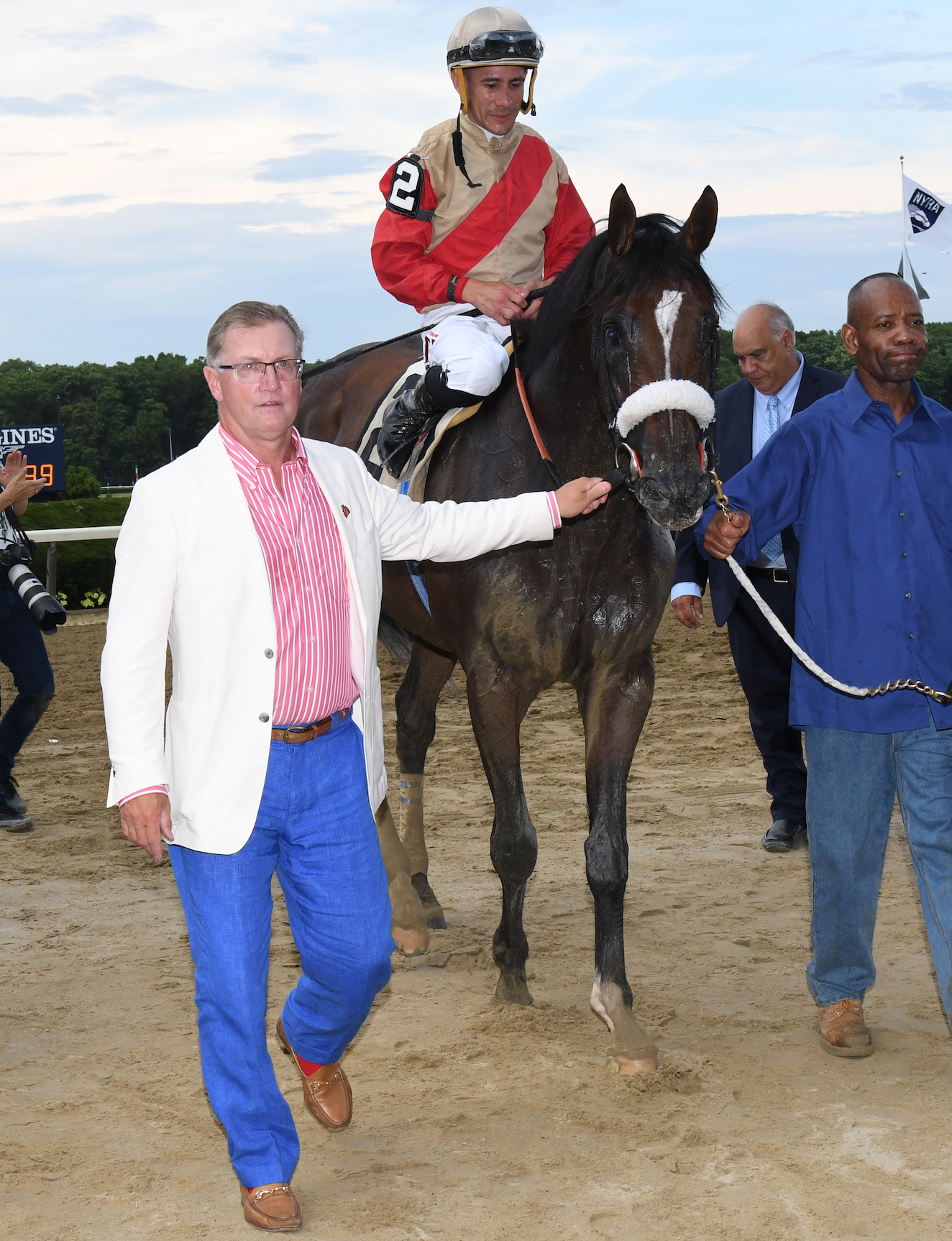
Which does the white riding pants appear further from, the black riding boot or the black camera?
the black camera

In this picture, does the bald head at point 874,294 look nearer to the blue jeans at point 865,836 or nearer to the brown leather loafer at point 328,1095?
the blue jeans at point 865,836

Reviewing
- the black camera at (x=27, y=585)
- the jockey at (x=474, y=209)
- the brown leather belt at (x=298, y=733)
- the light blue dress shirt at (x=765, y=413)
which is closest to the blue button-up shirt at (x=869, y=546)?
the jockey at (x=474, y=209)

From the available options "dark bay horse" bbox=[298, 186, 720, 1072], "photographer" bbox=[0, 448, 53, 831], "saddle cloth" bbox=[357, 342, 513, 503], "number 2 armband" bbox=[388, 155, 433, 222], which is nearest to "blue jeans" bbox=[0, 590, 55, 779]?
"photographer" bbox=[0, 448, 53, 831]

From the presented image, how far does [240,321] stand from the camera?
2.80 meters

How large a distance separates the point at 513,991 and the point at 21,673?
11.5 feet

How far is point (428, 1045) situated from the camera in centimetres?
392

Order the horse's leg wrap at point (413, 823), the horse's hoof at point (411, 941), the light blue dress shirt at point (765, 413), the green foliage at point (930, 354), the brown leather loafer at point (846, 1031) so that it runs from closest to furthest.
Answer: the brown leather loafer at point (846, 1031)
the horse's hoof at point (411, 941)
the horse's leg wrap at point (413, 823)
the light blue dress shirt at point (765, 413)
the green foliage at point (930, 354)

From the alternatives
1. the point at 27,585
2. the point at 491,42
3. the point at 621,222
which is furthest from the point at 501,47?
the point at 27,585

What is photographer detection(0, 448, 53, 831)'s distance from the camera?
6387mm

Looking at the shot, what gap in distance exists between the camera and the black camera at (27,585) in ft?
19.8

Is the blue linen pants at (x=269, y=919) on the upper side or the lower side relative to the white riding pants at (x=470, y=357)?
lower

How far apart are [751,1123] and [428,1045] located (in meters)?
1.05

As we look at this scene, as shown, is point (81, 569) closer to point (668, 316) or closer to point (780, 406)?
point (780, 406)

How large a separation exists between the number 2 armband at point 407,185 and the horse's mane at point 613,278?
0.60 metres
